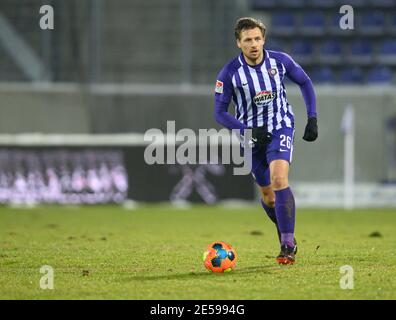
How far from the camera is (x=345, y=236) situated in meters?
12.7

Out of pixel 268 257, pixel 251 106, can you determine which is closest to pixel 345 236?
pixel 268 257

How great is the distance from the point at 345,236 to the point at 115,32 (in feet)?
41.9

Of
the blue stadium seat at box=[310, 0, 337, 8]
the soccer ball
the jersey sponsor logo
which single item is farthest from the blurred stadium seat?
the soccer ball

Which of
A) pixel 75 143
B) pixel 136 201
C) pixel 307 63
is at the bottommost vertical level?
pixel 136 201

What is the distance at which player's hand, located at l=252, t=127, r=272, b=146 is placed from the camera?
845cm

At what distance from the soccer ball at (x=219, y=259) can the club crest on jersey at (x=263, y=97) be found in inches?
56.9

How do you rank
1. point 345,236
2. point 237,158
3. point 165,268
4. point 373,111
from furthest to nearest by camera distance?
point 373,111
point 237,158
point 345,236
point 165,268

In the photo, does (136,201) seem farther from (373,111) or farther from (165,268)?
(165,268)

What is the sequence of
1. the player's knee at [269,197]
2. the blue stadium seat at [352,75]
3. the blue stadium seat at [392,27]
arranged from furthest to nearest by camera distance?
the blue stadium seat at [392,27] → the blue stadium seat at [352,75] → the player's knee at [269,197]

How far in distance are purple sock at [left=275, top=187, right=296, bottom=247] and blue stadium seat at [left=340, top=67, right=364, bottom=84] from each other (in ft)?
54.3

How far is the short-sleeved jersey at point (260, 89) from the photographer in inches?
337

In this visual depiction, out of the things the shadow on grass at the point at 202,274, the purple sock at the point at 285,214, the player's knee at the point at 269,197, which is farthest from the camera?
the player's knee at the point at 269,197

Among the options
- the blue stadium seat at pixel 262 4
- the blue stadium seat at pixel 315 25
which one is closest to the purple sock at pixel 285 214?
the blue stadium seat at pixel 262 4

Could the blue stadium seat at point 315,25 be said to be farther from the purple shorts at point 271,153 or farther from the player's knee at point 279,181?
the player's knee at point 279,181
